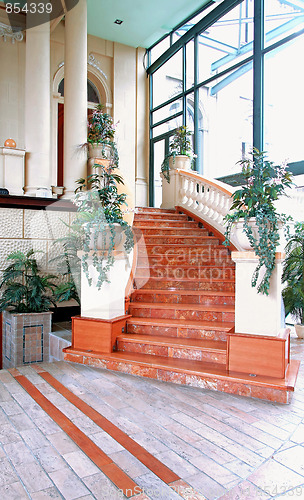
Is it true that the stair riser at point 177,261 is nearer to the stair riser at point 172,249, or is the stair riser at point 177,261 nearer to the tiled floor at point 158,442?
the stair riser at point 172,249

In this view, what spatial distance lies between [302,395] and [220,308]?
1232 millimetres

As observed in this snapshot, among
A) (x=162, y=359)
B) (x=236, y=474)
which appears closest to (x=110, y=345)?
(x=162, y=359)

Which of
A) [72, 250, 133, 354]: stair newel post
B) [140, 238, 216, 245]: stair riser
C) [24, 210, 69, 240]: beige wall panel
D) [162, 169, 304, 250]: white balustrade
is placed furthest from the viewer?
[140, 238, 216, 245]: stair riser

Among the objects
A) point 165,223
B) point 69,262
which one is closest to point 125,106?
point 165,223

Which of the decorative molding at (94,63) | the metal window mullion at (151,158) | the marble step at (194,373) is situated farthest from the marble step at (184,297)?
the decorative molding at (94,63)

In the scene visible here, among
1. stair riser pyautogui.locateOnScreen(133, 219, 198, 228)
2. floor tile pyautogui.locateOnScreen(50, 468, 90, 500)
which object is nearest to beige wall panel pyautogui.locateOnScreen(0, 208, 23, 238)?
stair riser pyautogui.locateOnScreen(133, 219, 198, 228)

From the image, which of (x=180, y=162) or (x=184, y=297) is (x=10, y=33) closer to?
(x=180, y=162)

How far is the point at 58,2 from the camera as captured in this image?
7.68 meters

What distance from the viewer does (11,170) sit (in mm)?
6039

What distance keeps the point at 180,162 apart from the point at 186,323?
4460 millimetres

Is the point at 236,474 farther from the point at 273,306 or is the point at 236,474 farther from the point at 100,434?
the point at 273,306

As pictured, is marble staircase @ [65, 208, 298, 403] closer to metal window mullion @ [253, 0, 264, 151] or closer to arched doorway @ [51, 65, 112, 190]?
metal window mullion @ [253, 0, 264, 151]

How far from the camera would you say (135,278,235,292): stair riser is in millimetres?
4570

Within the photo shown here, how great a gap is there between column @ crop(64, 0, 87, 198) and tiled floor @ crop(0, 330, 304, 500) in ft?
14.5
